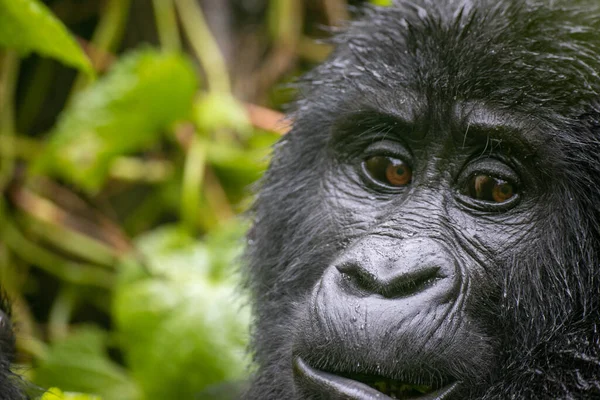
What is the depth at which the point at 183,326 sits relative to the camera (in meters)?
Answer: 4.14

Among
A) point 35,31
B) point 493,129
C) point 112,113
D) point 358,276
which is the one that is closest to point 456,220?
point 493,129

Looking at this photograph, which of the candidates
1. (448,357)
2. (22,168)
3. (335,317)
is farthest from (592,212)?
(22,168)

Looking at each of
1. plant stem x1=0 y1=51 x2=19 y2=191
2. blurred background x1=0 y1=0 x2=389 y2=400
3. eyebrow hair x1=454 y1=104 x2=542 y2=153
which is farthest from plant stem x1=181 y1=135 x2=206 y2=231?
eyebrow hair x1=454 y1=104 x2=542 y2=153

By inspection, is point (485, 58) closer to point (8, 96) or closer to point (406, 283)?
point (406, 283)

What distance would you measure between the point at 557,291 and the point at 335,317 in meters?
0.68

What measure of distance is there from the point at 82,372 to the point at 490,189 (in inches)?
113

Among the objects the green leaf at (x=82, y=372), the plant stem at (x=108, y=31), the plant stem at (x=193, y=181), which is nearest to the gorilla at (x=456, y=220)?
the green leaf at (x=82, y=372)

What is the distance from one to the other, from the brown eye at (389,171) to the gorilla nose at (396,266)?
0.36m

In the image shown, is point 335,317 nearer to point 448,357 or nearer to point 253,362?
point 448,357

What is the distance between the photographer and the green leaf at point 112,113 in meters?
4.70

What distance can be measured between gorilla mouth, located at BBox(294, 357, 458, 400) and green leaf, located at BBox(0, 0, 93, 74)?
1469 millimetres

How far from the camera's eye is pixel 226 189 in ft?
18.4

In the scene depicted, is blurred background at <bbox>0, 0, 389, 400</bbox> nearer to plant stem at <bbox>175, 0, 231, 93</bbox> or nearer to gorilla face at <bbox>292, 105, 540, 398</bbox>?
plant stem at <bbox>175, 0, 231, 93</bbox>

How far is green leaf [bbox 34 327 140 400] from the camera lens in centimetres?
458
